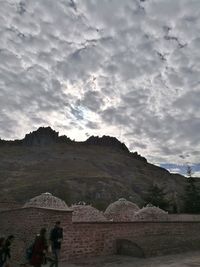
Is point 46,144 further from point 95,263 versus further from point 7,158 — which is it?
point 95,263

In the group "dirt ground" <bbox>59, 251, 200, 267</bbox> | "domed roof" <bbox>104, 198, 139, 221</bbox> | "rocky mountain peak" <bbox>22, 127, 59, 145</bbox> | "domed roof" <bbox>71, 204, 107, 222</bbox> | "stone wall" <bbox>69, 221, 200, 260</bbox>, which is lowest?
"dirt ground" <bbox>59, 251, 200, 267</bbox>

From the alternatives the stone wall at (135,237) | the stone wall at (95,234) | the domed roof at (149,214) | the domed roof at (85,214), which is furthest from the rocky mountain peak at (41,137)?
the stone wall at (95,234)

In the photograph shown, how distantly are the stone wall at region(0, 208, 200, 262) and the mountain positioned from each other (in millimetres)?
17483

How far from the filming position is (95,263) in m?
14.1

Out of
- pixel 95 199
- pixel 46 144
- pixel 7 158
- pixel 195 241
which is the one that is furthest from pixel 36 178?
pixel 195 241

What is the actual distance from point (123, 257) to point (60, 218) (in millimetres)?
3347

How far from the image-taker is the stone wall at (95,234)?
14664 millimetres

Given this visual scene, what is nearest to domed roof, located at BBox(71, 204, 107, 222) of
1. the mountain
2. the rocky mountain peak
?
the mountain

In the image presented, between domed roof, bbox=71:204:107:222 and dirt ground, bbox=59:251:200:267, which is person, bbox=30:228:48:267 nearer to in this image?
dirt ground, bbox=59:251:200:267

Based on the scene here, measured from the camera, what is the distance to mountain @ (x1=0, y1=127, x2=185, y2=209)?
5819cm

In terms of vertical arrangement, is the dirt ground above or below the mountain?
below

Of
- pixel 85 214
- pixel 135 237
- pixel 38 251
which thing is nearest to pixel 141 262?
pixel 135 237

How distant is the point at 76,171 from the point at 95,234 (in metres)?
60.8

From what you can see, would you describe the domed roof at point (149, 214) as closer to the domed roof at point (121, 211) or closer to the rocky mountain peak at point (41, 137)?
the domed roof at point (121, 211)
